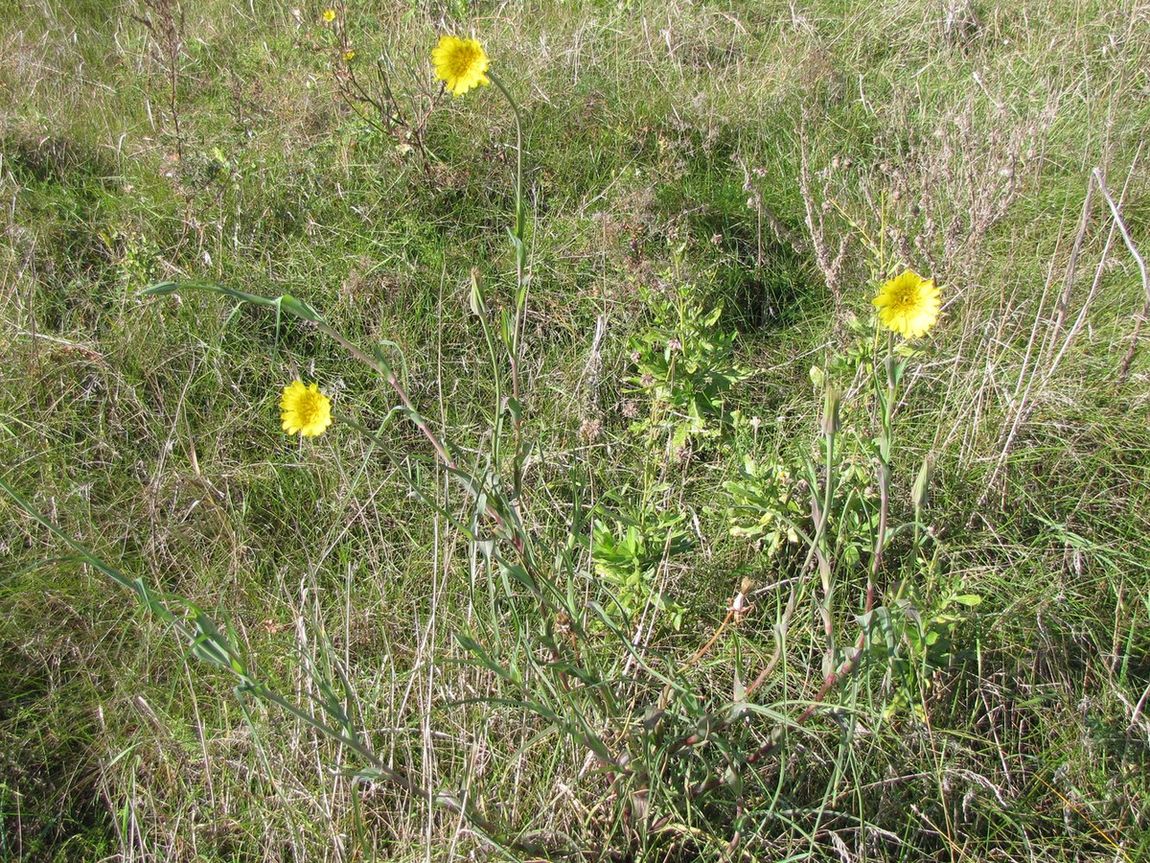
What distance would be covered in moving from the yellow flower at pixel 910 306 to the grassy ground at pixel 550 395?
0.17 meters

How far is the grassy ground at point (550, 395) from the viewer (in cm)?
152

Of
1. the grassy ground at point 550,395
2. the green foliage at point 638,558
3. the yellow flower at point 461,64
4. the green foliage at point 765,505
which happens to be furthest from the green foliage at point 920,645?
the yellow flower at point 461,64

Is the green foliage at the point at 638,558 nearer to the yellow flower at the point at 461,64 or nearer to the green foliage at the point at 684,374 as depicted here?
the green foliage at the point at 684,374

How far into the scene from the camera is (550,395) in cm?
224

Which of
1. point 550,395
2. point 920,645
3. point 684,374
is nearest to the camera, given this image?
point 920,645

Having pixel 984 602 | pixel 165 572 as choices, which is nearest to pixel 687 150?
pixel 984 602

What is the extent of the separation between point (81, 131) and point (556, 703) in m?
2.61

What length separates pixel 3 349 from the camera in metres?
2.27

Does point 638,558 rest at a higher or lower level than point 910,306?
lower

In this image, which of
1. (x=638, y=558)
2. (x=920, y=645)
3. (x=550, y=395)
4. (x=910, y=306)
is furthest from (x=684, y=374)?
(x=920, y=645)

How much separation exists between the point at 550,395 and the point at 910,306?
99 cm

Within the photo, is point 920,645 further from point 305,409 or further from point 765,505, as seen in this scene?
point 305,409

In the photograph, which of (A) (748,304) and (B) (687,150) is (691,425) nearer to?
(A) (748,304)

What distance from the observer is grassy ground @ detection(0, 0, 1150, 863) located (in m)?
1.52
